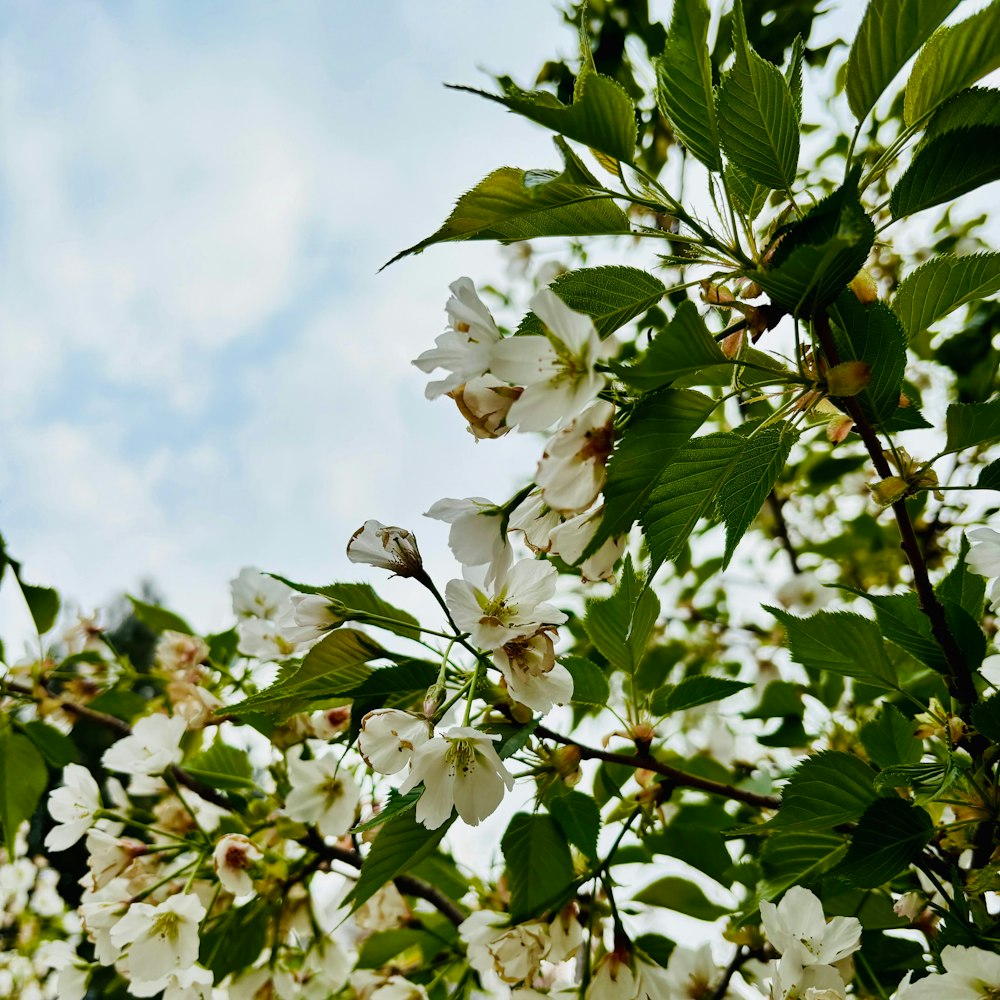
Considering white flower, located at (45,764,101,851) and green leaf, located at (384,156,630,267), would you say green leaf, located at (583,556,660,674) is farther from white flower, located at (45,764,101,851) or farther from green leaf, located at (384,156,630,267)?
white flower, located at (45,764,101,851)

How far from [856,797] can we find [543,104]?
0.55m

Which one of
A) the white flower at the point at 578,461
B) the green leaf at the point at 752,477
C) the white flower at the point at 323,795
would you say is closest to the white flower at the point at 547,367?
the white flower at the point at 578,461

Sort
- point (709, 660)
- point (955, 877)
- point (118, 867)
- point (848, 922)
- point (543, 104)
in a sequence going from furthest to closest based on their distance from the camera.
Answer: point (709, 660)
point (118, 867)
point (848, 922)
point (955, 877)
point (543, 104)

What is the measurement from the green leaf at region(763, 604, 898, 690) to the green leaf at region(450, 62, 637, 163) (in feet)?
1.30

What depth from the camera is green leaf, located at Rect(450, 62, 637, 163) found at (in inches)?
17.6

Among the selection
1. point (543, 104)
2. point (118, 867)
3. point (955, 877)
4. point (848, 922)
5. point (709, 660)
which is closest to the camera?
point (543, 104)

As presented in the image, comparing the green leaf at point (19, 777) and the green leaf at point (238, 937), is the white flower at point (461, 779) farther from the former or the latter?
the green leaf at point (19, 777)

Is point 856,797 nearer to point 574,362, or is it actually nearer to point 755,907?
point 755,907

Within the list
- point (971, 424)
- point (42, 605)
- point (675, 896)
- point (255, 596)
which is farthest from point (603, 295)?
point (42, 605)

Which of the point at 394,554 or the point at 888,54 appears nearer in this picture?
the point at 888,54

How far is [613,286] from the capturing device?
540 millimetres

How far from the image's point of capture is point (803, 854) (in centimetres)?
75

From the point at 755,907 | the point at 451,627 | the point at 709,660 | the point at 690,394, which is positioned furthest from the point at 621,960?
the point at 709,660

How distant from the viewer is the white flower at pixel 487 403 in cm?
50
